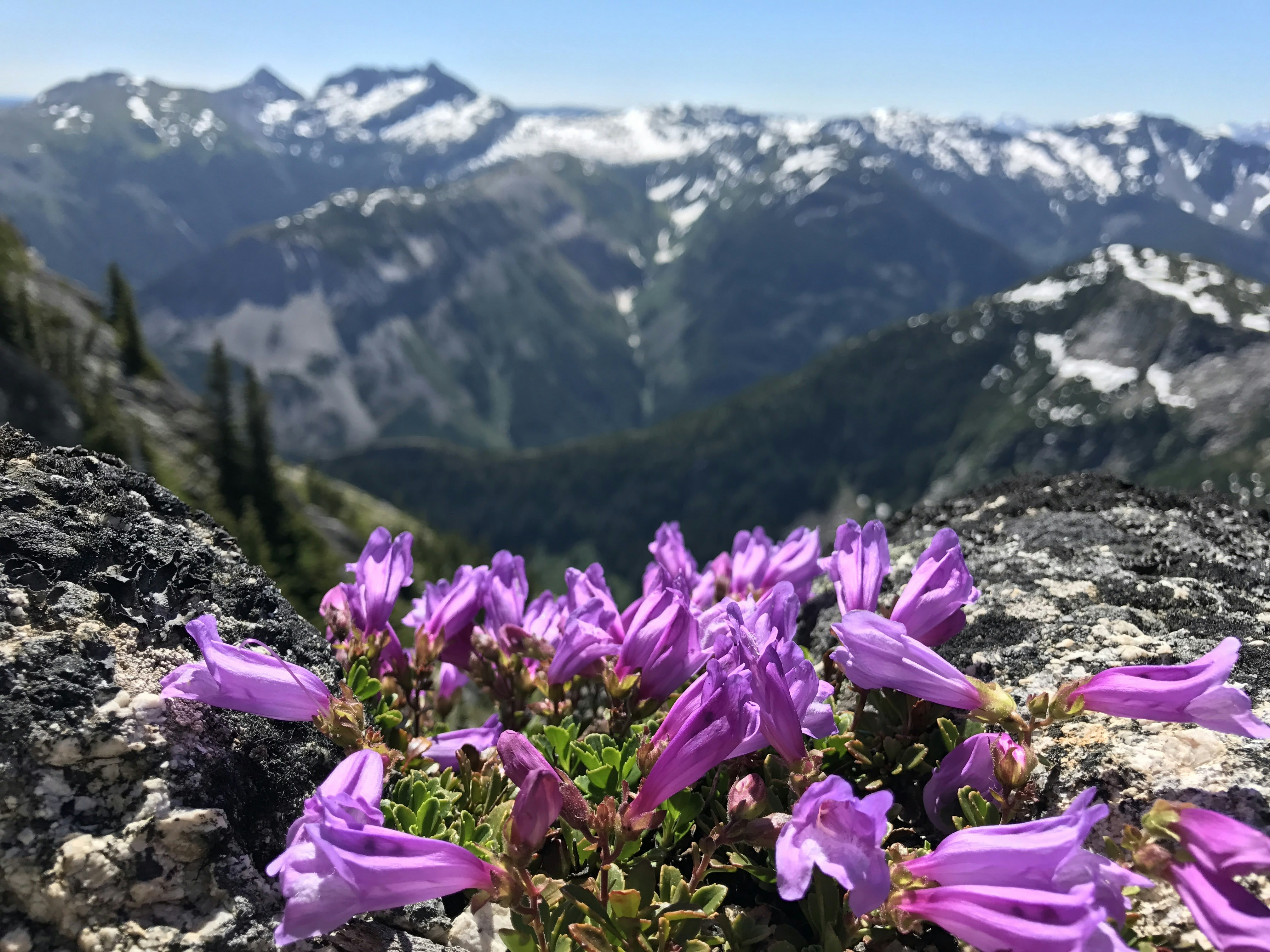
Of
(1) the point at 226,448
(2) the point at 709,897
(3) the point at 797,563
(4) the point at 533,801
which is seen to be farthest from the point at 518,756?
(1) the point at 226,448

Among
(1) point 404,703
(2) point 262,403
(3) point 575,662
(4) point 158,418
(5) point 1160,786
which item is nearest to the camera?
(5) point 1160,786

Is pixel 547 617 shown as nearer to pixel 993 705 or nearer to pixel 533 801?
pixel 533 801

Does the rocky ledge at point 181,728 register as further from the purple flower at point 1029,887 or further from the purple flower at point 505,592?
the purple flower at point 505,592

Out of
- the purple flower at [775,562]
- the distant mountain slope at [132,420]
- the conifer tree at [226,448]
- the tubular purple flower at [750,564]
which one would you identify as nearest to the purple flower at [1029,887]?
the purple flower at [775,562]

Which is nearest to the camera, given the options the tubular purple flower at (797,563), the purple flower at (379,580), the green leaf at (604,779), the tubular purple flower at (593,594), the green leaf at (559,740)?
the green leaf at (604,779)

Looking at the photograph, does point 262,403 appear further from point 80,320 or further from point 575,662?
point 575,662

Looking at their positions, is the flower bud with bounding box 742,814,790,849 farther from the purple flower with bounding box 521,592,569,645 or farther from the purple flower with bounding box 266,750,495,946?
the purple flower with bounding box 521,592,569,645

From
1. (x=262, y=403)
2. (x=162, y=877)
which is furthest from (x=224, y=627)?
(x=262, y=403)
